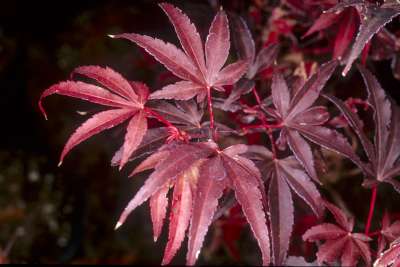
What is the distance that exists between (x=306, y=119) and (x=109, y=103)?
1.24ft

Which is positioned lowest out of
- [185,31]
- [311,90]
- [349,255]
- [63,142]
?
[349,255]

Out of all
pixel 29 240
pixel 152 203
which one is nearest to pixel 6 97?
pixel 29 240

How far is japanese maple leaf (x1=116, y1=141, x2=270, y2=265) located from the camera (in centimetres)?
63

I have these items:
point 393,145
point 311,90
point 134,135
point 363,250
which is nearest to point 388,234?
point 363,250

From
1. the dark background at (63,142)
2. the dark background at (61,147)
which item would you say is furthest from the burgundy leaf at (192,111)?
the dark background at (63,142)

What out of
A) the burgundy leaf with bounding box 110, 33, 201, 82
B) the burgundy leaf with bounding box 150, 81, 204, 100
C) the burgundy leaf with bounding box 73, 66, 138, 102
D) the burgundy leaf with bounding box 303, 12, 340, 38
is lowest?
the burgundy leaf with bounding box 150, 81, 204, 100

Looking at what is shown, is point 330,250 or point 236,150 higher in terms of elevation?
point 236,150

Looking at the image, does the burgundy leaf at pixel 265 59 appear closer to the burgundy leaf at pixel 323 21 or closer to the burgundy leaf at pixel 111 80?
the burgundy leaf at pixel 323 21

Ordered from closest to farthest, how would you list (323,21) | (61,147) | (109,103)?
1. (109,103)
2. (323,21)
3. (61,147)

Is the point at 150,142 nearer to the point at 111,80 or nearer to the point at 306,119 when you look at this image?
the point at 111,80

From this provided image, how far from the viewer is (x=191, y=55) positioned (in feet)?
2.51

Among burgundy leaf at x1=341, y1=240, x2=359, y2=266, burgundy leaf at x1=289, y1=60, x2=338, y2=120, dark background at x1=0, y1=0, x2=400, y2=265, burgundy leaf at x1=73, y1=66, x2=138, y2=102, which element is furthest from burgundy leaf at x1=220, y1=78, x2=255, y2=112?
dark background at x1=0, y1=0, x2=400, y2=265

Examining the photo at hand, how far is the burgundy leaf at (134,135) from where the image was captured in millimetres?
673

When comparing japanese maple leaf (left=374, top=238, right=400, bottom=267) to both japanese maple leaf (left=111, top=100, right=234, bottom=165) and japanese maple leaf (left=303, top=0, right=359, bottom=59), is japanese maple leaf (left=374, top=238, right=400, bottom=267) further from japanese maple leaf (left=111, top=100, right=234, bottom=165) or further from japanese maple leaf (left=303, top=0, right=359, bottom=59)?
japanese maple leaf (left=303, top=0, right=359, bottom=59)
